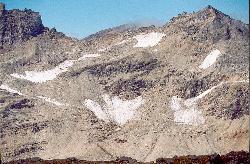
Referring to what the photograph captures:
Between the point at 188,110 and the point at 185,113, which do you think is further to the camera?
the point at 188,110

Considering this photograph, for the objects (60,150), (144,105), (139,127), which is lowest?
(60,150)

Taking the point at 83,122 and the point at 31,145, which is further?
the point at 83,122

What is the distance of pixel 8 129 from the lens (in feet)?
569

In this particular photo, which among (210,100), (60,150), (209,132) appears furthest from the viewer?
(210,100)

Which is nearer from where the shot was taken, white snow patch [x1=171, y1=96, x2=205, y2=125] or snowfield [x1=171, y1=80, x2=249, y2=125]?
white snow patch [x1=171, y1=96, x2=205, y2=125]

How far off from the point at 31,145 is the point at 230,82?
239 ft

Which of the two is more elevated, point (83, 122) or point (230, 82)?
point (230, 82)

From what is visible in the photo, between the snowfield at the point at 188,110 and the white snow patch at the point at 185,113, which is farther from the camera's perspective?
the snowfield at the point at 188,110

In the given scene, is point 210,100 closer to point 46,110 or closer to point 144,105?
point 144,105

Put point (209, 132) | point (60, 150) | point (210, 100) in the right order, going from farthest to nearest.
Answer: point (210, 100)
point (209, 132)
point (60, 150)

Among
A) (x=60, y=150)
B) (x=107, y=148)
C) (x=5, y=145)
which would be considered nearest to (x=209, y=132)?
(x=107, y=148)

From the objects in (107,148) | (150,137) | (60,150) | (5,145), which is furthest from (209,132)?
(5,145)

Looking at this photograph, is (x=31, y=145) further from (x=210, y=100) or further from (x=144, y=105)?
(x=210, y=100)

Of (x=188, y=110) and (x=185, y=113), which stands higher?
(x=188, y=110)
